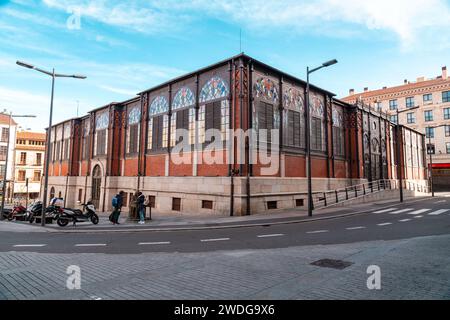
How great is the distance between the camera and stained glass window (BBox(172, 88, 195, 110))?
75.2 feet

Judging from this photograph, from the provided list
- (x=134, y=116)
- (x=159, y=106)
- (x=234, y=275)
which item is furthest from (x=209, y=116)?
(x=234, y=275)

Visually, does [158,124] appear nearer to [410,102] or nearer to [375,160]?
[375,160]

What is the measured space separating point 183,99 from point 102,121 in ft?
49.6

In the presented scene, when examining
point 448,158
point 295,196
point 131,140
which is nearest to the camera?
point 295,196

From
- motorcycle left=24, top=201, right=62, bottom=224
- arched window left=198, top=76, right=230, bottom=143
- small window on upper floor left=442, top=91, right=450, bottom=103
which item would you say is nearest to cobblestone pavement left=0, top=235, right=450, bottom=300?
motorcycle left=24, top=201, right=62, bottom=224

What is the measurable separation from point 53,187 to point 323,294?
46.8m

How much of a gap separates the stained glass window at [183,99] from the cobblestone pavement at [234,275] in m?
17.0

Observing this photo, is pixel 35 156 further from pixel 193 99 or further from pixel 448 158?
pixel 448 158

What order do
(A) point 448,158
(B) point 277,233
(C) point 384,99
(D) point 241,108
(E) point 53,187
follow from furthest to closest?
(C) point 384,99, (A) point 448,158, (E) point 53,187, (D) point 241,108, (B) point 277,233

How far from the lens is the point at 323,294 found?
4.61 metres

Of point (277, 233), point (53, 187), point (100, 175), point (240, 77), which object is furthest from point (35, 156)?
point (277, 233)

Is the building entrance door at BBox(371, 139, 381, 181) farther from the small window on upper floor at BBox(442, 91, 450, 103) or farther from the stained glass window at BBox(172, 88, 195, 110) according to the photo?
the small window on upper floor at BBox(442, 91, 450, 103)

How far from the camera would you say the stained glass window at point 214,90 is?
2045 centimetres

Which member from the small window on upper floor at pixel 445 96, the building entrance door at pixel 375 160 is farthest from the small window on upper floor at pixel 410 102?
the building entrance door at pixel 375 160
